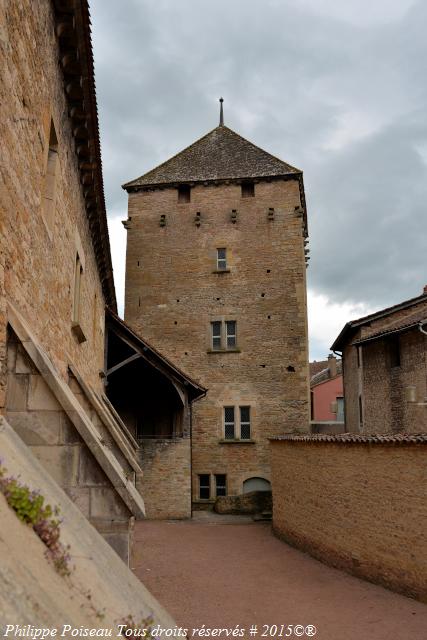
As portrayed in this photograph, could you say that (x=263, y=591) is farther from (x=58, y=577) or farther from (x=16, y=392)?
(x=58, y=577)

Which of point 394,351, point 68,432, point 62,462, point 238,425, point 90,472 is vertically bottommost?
point 238,425

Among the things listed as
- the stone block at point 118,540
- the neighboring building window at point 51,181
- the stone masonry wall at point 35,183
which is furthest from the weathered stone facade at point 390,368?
the stone block at point 118,540

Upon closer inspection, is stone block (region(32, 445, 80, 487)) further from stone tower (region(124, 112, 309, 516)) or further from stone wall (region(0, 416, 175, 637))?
stone tower (region(124, 112, 309, 516))

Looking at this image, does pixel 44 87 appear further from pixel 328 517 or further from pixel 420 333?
pixel 420 333

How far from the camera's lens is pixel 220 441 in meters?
21.3

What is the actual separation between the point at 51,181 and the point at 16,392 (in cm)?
260

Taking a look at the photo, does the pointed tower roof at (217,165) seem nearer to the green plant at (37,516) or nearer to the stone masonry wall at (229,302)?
the stone masonry wall at (229,302)

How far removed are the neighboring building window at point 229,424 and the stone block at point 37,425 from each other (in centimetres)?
1706

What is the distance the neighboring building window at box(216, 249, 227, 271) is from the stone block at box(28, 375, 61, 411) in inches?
724

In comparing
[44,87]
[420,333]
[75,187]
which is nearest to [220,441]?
[420,333]

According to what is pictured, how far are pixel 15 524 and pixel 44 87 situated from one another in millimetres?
4294

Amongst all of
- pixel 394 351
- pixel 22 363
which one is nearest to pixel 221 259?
pixel 394 351

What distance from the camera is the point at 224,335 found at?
22.2 meters

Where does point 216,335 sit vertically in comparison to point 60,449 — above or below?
above
